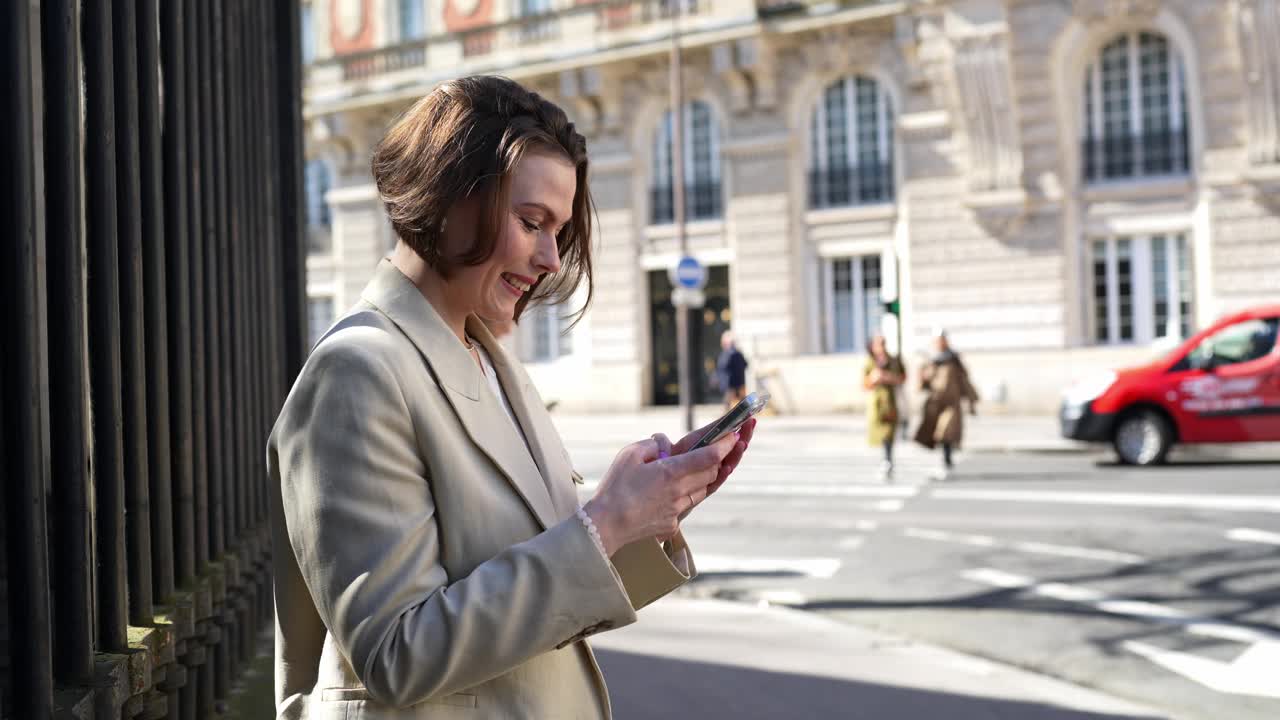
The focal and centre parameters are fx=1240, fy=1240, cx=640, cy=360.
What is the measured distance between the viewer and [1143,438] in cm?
1423

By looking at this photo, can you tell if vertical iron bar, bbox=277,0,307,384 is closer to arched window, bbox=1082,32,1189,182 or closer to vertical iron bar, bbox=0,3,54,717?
vertical iron bar, bbox=0,3,54,717

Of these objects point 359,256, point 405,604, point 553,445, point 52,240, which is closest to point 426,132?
point 553,445

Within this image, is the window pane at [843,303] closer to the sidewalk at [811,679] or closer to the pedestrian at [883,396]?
the pedestrian at [883,396]

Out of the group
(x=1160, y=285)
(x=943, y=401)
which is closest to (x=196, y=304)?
(x=943, y=401)

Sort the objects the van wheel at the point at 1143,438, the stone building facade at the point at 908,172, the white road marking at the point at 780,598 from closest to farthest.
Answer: the white road marking at the point at 780,598, the van wheel at the point at 1143,438, the stone building facade at the point at 908,172

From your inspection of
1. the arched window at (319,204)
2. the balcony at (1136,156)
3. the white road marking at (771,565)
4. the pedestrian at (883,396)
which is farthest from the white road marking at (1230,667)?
the arched window at (319,204)

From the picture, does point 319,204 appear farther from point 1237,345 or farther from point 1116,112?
point 1237,345

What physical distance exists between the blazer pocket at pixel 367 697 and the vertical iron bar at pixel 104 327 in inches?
40.0

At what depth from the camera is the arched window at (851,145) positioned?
23.7m

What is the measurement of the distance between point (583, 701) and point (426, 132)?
84 centimetres

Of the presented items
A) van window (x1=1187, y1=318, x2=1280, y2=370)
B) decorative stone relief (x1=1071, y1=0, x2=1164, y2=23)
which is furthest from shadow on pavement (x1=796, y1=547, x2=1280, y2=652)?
decorative stone relief (x1=1071, y1=0, x2=1164, y2=23)

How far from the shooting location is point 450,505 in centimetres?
160

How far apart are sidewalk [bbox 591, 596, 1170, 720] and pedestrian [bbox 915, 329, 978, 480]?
769cm

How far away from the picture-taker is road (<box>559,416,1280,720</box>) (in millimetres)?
5648
